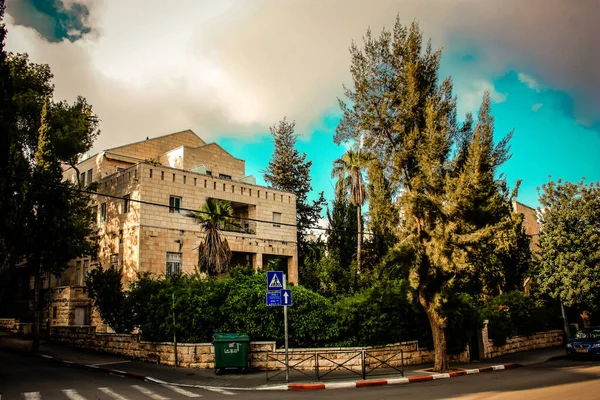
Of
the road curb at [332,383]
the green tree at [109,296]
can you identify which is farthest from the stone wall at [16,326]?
the road curb at [332,383]

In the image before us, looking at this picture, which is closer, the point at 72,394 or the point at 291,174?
the point at 72,394

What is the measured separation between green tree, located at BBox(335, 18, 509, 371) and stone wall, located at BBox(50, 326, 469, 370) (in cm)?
163

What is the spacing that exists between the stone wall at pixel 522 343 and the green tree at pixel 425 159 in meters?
4.59

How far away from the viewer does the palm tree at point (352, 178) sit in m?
35.1

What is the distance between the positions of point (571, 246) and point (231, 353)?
21979mm

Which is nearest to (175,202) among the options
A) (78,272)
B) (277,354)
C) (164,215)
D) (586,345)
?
(164,215)

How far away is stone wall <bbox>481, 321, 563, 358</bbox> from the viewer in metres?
21.3

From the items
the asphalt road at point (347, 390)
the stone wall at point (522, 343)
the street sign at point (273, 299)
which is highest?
the street sign at point (273, 299)

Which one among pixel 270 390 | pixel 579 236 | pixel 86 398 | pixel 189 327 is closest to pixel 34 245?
pixel 189 327

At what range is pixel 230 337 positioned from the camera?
15727 millimetres

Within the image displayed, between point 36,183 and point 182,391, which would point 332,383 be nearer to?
point 182,391

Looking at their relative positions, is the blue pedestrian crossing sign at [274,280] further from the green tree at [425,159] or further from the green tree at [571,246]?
the green tree at [571,246]

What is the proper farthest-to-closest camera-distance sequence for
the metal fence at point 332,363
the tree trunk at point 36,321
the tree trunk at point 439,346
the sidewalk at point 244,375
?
the tree trunk at point 36,321
the tree trunk at point 439,346
the metal fence at point 332,363
the sidewalk at point 244,375

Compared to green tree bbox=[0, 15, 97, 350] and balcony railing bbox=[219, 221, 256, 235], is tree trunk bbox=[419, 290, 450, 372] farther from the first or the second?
balcony railing bbox=[219, 221, 256, 235]
